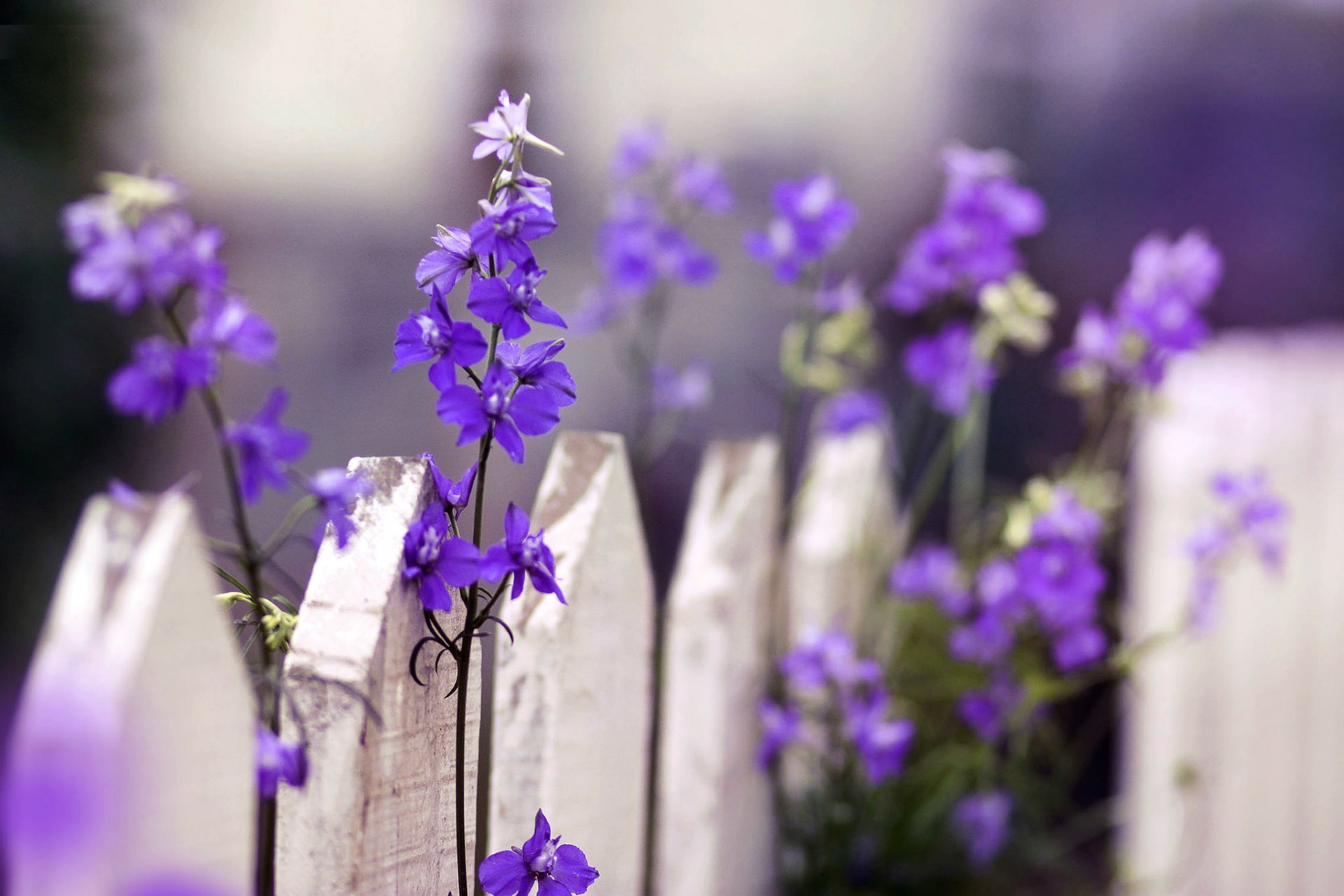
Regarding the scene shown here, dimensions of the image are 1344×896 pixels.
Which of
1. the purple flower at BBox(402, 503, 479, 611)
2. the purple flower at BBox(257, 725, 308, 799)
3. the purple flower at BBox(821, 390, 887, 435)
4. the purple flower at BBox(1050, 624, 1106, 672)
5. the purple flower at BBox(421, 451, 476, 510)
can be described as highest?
the purple flower at BBox(821, 390, 887, 435)

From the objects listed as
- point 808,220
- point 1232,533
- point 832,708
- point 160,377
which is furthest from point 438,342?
point 1232,533

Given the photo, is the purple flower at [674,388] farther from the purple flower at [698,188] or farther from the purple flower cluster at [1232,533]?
the purple flower cluster at [1232,533]

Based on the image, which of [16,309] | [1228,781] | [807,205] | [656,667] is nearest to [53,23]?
[16,309]

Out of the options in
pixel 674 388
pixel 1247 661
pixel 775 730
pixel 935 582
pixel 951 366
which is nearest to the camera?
pixel 775 730

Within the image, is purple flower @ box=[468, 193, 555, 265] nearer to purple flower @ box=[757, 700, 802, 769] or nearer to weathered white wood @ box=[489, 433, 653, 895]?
weathered white wood @ box=[489, 433, 653, 895]

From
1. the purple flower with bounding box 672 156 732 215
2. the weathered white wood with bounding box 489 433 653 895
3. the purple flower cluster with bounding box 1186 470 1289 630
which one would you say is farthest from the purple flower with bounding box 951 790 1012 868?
the purple flower with bounding box 672 156 732 215

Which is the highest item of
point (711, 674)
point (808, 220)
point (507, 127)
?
point (808, 220)

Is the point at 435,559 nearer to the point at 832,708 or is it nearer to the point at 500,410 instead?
the point at 500,410
